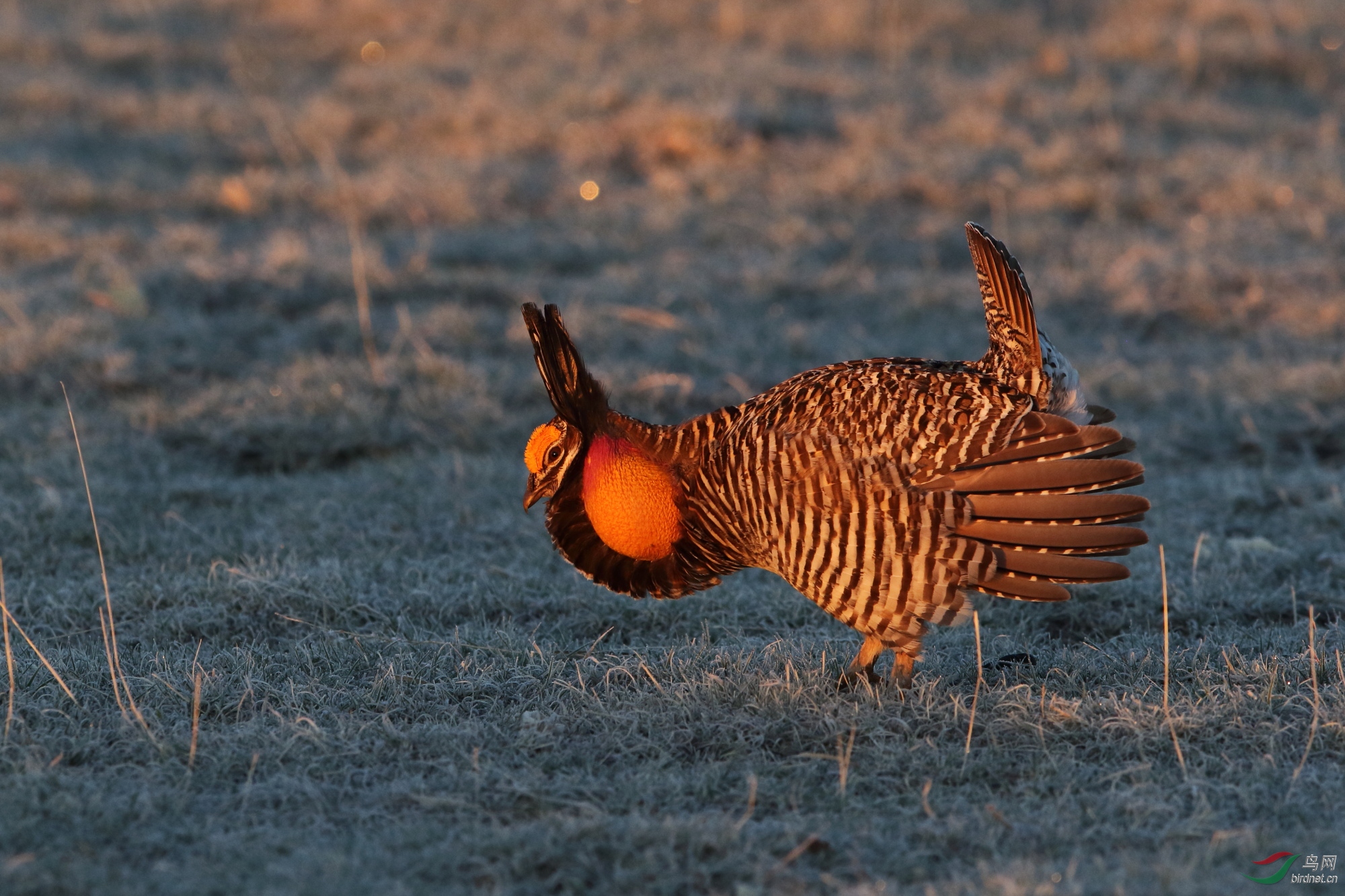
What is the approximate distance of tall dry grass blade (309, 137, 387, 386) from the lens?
7.09 metres

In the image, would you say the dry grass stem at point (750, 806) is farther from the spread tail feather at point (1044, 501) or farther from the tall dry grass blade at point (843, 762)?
the spread tail feather at point (1044, 501)

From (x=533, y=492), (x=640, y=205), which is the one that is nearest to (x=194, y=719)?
(x=533, y=492)

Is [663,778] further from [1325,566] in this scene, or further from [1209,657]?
Answer: [1325,566]

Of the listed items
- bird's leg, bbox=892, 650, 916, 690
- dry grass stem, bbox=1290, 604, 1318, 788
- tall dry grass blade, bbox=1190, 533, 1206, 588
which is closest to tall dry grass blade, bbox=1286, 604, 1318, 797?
dry grass stem, bbox=1290, 604, 1318, 788

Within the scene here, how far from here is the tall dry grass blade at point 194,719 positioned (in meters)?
3.54

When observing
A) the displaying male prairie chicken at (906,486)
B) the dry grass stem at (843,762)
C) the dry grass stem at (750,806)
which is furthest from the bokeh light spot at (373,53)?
the dry grass stem at (750,806)

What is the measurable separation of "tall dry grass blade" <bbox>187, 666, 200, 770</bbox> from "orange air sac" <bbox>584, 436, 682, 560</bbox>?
1.25m

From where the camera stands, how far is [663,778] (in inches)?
138

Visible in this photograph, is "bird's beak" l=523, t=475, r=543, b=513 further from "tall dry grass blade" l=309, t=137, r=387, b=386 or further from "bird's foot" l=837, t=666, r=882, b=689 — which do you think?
"tall dry grass blade" l=309, t=137, r=387, b=386

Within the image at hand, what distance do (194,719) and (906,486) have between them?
2.01m

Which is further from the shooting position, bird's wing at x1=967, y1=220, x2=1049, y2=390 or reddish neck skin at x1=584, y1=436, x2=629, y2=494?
reddish neck skin at x1=584, y1=436, x2=629, y2=494

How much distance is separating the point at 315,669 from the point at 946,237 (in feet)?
20.8

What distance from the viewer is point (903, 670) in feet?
13.4

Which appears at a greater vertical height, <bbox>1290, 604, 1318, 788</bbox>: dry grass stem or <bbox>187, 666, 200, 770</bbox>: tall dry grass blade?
<bbox>1290, 604, 1318, 788</bbox>: dry grass stem
